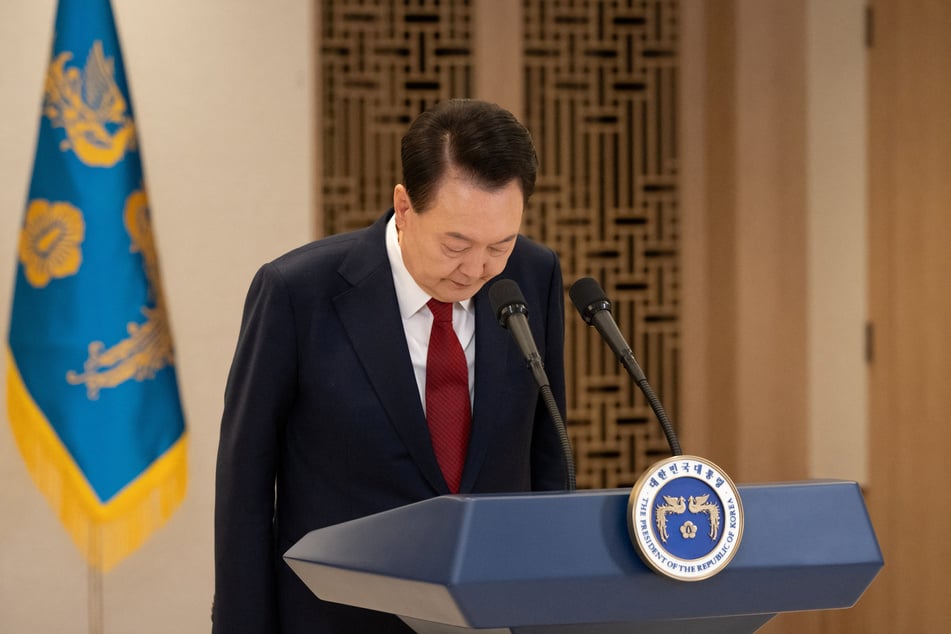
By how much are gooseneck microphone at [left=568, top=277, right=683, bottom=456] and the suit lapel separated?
1.13 ft

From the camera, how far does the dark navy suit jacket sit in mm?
1655

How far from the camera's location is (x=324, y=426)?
167 cm

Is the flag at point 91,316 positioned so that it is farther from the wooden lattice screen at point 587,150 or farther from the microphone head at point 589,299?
the microphone head at point 589,299

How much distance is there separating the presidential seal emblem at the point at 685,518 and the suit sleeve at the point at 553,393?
756 millimetres

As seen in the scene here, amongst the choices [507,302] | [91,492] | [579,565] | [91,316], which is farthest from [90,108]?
[579,565]

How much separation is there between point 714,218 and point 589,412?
0.89 meters

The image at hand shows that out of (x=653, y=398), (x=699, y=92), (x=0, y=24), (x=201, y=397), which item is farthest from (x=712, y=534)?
(x=699, y=92)

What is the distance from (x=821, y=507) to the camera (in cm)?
116

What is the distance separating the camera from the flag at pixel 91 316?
3.58 m

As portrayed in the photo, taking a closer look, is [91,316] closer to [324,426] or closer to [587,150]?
[587,150]

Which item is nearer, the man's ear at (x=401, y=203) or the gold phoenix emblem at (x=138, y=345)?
the man's ear at (x=401, y=203)

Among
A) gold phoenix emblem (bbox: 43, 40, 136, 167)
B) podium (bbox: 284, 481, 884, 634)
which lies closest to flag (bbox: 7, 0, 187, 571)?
gold phoenix emblem (bbox: 43, 40, 136, 167)

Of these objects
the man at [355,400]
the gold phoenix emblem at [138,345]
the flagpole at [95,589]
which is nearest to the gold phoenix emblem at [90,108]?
the gold phoenix emblem at [138,345]

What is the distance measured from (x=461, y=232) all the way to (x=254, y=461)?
46 cm
